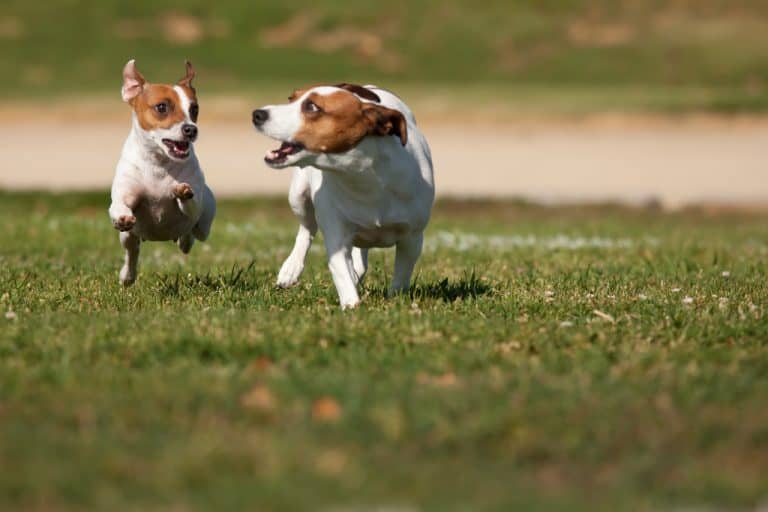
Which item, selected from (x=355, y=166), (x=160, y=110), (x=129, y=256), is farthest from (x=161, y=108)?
(x=355, y=166)

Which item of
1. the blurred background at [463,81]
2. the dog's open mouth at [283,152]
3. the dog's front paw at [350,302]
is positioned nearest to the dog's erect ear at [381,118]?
the dog's open mouth at [283,152]

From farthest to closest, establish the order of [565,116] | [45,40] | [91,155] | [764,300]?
[45,40] → [565,116] → [91,155] → [764,300]

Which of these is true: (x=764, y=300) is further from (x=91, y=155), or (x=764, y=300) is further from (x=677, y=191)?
(x=91, y=155)

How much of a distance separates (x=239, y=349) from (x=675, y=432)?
2446mm

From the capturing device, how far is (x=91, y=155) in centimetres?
3212

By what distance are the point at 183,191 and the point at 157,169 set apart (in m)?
0.30

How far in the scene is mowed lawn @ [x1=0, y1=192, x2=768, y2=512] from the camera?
475 centimetres

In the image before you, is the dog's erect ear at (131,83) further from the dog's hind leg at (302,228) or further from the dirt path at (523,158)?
the dirt path at (523,158)

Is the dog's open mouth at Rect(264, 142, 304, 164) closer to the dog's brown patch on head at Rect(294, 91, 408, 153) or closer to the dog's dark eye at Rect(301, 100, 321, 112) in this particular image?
the dog's brown patch on head at Rect(294, 91, 408, 153)

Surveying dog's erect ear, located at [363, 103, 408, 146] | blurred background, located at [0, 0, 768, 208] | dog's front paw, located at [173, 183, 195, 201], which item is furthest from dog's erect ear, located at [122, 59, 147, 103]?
blurred background, located at [0, 0, 768, 208]

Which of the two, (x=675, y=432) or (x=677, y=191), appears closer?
(x=675, y=432)

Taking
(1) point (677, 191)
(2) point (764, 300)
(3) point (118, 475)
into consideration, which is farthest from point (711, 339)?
(1) point (677, 191)

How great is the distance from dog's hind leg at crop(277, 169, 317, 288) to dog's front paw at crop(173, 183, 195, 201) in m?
0.71

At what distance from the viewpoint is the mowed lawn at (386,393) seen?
475 centimetres
